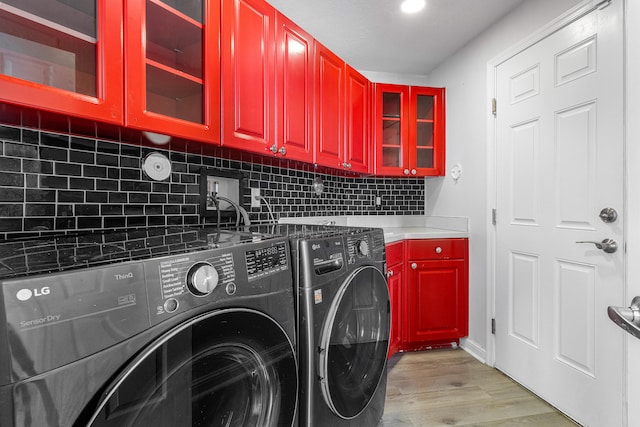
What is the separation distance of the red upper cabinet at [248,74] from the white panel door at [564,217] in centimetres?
153

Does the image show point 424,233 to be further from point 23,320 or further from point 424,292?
point 23,320

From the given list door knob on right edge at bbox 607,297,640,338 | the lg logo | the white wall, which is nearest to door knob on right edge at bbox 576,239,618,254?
door knob on right edge at bbox 607,297,640,338

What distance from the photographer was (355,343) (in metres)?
1.33

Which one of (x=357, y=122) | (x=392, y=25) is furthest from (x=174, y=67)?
(x=392, y=25)

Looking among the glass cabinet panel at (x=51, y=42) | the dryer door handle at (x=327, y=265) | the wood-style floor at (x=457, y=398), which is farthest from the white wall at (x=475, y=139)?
the glass cabinet panel at (x=51, y=42)

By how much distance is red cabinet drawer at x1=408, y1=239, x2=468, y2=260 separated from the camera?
245 cm

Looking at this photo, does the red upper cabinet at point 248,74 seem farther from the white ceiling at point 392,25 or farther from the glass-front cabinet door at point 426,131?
the glass-front cabinet door at point 426,131

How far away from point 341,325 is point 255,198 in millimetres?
1046

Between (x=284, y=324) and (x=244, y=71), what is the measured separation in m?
1.13

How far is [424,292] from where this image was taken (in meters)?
2.46

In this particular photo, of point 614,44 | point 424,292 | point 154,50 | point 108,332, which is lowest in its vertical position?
point 424,292

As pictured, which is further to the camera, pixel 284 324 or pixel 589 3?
pixel 589 3

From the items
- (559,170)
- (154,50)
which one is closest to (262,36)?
(154,50)

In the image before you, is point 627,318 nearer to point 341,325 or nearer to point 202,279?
point 341,325
